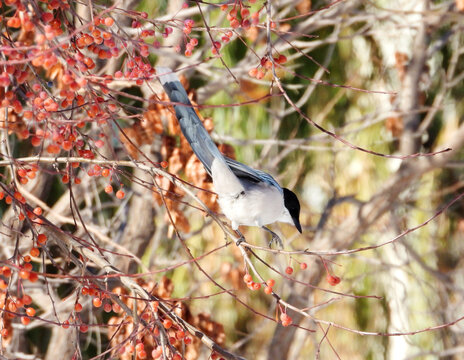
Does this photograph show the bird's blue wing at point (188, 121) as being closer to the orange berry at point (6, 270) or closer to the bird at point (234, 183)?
the bird at point (234, 183)

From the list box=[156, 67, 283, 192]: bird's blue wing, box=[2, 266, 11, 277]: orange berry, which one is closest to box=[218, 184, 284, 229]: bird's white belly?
box=[156, 67, 283, 192]: bird's blue wing

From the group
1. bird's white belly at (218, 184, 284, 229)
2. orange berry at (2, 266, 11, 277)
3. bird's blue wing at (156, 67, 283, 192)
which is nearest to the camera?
orange berry at (2, 266, 11, 277)

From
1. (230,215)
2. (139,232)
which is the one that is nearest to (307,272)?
(139,232)

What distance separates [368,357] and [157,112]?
2.76 meters

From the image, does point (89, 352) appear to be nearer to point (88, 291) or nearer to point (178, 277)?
point (178, 277)

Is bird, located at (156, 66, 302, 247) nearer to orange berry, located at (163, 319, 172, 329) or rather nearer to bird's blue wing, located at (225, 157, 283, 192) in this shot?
bird's blue wing, located at (225, 157, 283, 192)

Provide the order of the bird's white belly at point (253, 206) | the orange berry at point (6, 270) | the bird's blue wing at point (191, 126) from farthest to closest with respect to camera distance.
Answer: the bird's white belly at point (253, 206)
the bird's blue wing at point (191, 126)
the orange berry at point (6, 270)

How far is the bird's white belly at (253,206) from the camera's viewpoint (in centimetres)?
171

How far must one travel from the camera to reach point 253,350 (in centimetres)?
429

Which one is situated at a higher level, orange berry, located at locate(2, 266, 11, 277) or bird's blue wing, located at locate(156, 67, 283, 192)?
bird's blue wing, located at locate(156, 67, 283, 192)

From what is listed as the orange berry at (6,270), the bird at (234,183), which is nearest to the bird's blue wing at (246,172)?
the bird at (234,183)

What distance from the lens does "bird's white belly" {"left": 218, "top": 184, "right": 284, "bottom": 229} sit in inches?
67.3

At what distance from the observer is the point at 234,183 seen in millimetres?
1693

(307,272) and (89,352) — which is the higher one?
(307,272)
